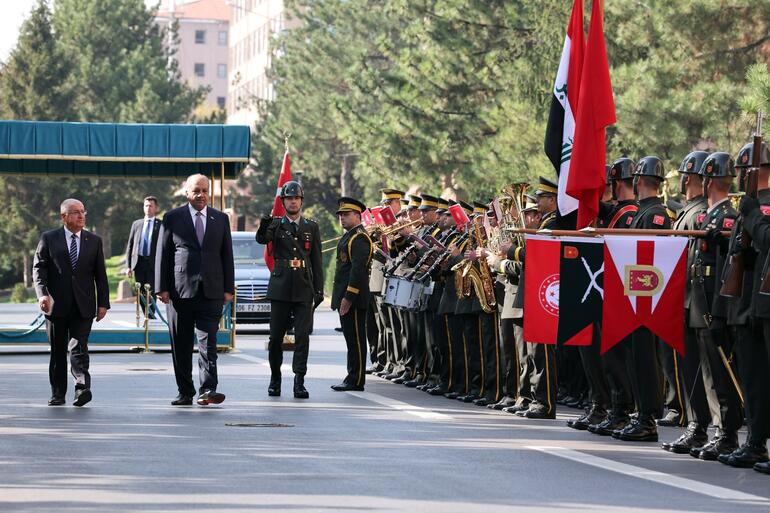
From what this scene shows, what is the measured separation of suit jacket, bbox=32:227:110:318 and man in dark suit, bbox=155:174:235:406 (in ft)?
2.11

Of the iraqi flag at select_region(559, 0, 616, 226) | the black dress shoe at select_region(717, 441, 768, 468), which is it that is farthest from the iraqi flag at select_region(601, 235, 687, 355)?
the black dress shoe at select_region(717, 441, 768, 468)

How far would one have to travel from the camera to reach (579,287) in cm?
1359

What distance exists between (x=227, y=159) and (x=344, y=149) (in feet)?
173

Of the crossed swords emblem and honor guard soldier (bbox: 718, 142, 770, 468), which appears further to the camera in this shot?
the crossed swords emblem

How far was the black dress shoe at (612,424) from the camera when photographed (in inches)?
538

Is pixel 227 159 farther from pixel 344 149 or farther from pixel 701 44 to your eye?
pixel 344 149

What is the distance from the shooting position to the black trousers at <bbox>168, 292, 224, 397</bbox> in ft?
52.5

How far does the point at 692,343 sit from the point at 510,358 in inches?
145

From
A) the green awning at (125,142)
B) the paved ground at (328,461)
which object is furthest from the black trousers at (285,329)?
the green awning at (125,142)

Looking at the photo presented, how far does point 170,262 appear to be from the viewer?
16172 mm

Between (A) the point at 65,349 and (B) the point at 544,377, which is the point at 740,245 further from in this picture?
(A) the point at 65,349

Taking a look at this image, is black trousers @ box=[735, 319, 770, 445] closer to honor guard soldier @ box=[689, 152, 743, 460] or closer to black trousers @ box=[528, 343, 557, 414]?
honor guard soldier @ box=[689, 152, 743, 460]

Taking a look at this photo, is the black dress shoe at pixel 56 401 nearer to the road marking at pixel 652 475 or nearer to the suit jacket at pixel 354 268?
the suit jacket at pixel 354 268

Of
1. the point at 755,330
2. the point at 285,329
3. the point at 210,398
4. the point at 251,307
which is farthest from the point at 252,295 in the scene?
the point at 755,330
